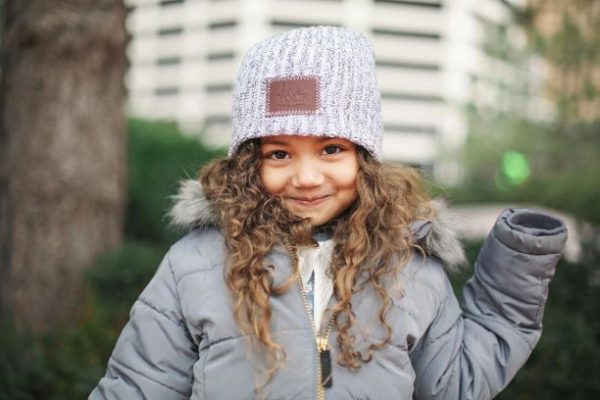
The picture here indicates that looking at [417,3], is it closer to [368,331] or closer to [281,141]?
[281,141]

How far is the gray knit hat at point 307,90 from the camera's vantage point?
1825mm

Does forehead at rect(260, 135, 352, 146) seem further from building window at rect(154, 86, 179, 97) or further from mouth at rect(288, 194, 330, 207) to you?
building window at rect(154, 86, 179, 97)

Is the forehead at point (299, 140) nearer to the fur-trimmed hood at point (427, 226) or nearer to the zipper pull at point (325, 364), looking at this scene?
the fur-trimmed hood at point (427, 226)

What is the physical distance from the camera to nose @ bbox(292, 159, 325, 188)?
1815 mm

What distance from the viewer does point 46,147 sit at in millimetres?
3695

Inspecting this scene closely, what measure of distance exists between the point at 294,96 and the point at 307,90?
4 cm

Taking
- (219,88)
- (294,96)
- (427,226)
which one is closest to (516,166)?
(427,226)

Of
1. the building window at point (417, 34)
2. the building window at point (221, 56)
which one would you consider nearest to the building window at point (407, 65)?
the building window at point (417, 34)

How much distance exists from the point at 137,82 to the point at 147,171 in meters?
56.3

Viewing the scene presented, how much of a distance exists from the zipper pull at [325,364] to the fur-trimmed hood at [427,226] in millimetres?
457

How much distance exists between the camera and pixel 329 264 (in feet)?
6.25

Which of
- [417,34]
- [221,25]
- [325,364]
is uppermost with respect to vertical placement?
[221,25]

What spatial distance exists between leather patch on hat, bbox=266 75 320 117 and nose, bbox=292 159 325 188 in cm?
14

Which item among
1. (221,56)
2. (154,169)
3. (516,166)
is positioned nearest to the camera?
(154,169)
